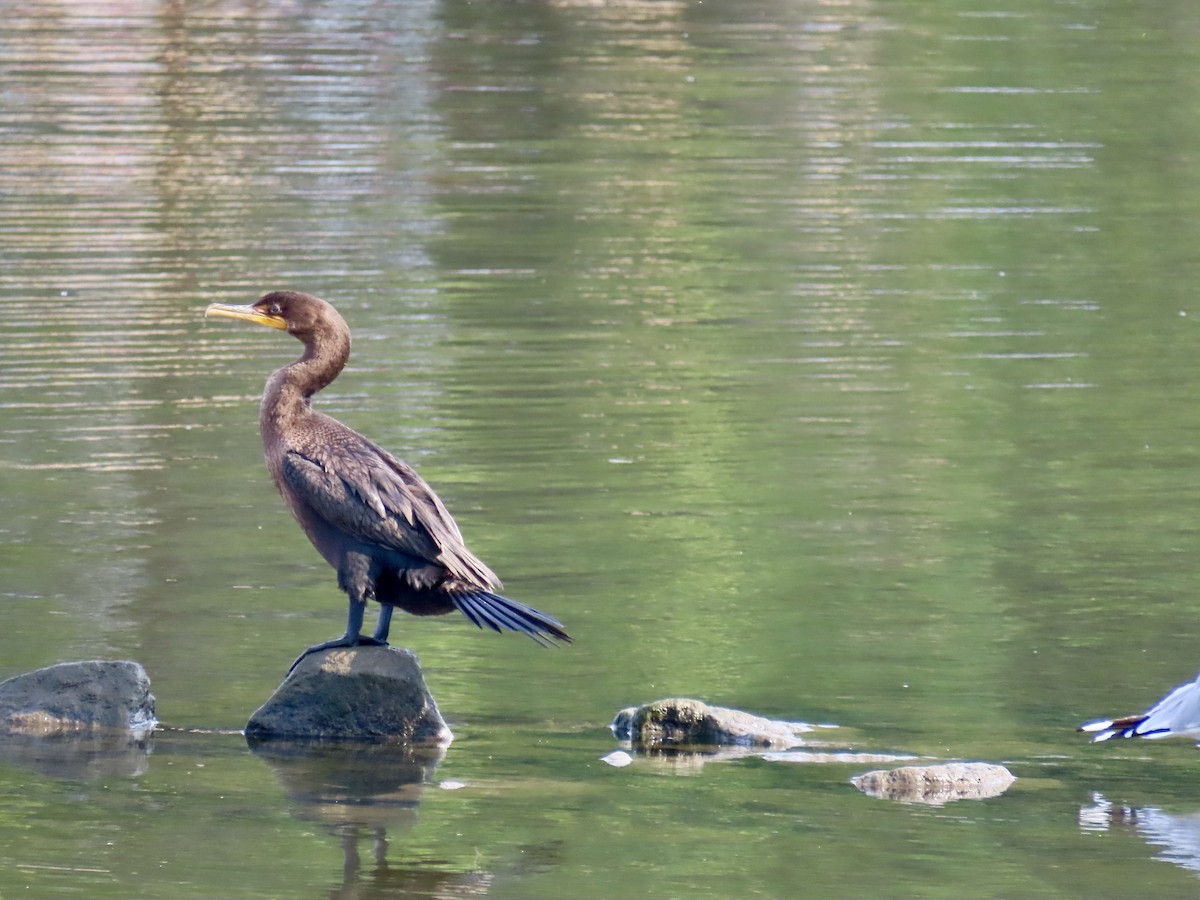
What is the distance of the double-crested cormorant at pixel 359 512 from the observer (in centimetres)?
792

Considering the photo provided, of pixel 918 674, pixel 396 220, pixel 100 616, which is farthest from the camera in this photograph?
pixel 396 220

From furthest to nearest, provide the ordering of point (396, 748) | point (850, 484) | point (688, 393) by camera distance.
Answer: point (688, 393), point (850, 484), point (396, 748)

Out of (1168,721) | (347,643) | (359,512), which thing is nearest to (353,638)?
(347,643)

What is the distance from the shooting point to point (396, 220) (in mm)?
19703

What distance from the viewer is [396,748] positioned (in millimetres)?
8086

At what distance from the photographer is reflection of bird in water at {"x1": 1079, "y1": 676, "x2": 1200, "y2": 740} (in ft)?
24.6

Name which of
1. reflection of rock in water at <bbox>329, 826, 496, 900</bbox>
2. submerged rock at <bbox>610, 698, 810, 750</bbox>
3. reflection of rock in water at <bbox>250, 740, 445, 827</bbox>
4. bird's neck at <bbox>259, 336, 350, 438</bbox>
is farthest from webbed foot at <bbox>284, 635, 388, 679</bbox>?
reflection of rock in water at <bbox>329, 826, 496, 900</bbox>

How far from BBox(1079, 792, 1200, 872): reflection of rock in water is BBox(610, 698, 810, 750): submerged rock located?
1138mm

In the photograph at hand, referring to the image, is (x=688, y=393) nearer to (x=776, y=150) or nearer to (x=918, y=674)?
(x=918, y=674)

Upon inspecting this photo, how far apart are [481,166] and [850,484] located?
11.3 meters

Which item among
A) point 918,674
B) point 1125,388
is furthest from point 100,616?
point 1125,388

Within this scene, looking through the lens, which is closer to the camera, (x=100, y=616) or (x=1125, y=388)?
(x=100, y=616)

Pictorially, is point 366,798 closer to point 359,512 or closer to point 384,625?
point 384,625

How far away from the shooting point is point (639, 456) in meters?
12.3
